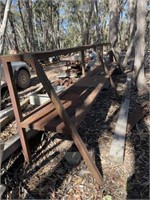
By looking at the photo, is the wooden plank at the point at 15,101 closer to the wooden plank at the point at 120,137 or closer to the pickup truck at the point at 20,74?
the wooden plank at the point at 120,137

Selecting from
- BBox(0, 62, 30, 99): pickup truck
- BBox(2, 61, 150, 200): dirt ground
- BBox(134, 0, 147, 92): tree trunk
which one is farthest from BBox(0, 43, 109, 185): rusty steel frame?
BBox(0, 62, 30, 99): pickup truck

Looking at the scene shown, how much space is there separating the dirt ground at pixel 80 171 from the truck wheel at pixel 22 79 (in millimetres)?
4222

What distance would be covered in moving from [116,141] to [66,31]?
4994 centimetres

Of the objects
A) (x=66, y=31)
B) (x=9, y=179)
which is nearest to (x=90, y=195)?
(x=9, y=179)

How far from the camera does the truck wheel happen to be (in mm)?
7312

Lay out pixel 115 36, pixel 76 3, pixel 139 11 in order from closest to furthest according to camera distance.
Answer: pixel 139 11 → pixel 115 36 → pixel 76 3

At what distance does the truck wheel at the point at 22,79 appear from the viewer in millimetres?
7312

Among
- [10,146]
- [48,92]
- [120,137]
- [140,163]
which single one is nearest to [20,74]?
[10,146]

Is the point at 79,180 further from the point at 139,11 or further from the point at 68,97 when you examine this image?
the point at 139,11

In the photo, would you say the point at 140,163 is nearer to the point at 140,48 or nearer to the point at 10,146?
the point at 10,146

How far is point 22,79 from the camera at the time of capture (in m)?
7.46

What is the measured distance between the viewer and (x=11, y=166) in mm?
2820

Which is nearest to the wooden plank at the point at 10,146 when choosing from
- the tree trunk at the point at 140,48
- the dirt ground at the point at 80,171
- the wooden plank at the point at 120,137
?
the dirt ground at the point at 80,171

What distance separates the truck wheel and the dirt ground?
4.22 metres
